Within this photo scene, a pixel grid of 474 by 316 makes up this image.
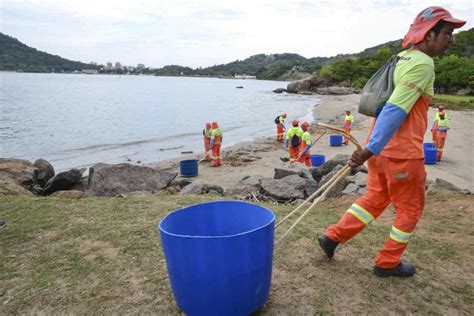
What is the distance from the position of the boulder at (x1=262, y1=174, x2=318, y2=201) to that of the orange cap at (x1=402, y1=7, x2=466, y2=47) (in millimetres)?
4811

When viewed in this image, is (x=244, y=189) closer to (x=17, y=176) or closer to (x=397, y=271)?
(x=397, y=271)

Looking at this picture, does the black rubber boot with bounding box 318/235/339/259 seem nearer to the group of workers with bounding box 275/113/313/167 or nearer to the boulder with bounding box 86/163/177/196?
the boulder with bounding box 86/163/177/196

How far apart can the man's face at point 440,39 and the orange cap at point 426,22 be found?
5cm

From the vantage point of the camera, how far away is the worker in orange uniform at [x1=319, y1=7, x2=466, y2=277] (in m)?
2.98

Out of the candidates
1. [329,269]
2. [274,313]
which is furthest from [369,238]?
[274,313]

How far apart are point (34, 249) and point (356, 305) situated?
3.44 meters

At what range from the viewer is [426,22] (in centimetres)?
306

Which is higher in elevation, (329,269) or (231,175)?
(329,269)

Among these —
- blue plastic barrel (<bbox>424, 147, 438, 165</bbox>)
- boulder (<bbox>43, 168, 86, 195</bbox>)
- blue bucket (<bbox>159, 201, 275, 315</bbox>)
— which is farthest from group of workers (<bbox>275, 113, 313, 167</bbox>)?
blue bucket (<bbox>159, 201, 275, 315</bbox>)

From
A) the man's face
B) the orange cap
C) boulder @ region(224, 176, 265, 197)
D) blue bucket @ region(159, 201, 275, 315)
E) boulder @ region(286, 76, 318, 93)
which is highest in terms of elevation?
the orange cap

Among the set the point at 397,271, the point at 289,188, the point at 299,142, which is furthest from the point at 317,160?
the point at 397,271

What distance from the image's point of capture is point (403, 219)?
323 centimetres

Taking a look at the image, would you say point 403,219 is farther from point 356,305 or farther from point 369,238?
point 369,238

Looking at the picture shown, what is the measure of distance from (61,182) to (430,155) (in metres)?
11.6
